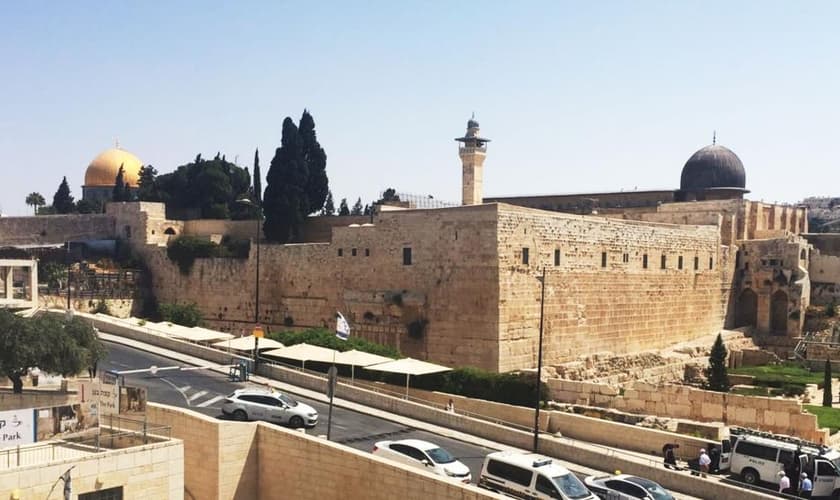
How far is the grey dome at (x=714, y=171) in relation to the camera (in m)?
47.5

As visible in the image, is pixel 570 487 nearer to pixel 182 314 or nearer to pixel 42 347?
pixel 42 347

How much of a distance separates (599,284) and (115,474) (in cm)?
2205

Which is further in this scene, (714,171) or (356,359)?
(714,171)

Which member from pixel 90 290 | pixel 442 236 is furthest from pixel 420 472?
pixel 90 290

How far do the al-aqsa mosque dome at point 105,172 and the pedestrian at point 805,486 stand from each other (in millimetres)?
50035

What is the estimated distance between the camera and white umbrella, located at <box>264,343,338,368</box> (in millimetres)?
24547

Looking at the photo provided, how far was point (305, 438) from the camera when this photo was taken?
16859mm

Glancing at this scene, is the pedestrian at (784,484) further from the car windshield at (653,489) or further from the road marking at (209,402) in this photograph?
the road marking at (209,402)

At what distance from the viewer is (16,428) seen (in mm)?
13719

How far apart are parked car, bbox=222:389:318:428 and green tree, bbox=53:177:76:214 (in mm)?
45704

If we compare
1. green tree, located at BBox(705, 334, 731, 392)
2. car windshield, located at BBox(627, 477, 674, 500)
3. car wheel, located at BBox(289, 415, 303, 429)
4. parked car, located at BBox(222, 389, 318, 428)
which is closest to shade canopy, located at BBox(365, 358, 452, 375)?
parked car, located at BBox(222, 389, 318, 428)

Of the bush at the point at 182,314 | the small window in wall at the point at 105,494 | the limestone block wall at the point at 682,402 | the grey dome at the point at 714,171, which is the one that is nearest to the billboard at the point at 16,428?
the small window in wall at the point at 105,494

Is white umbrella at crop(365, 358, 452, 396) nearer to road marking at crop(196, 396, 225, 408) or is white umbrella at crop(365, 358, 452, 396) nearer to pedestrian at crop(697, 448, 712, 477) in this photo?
road marking at crop(196, 396, 225, 408)

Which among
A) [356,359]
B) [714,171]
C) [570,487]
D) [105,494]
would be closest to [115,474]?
[105,494]
